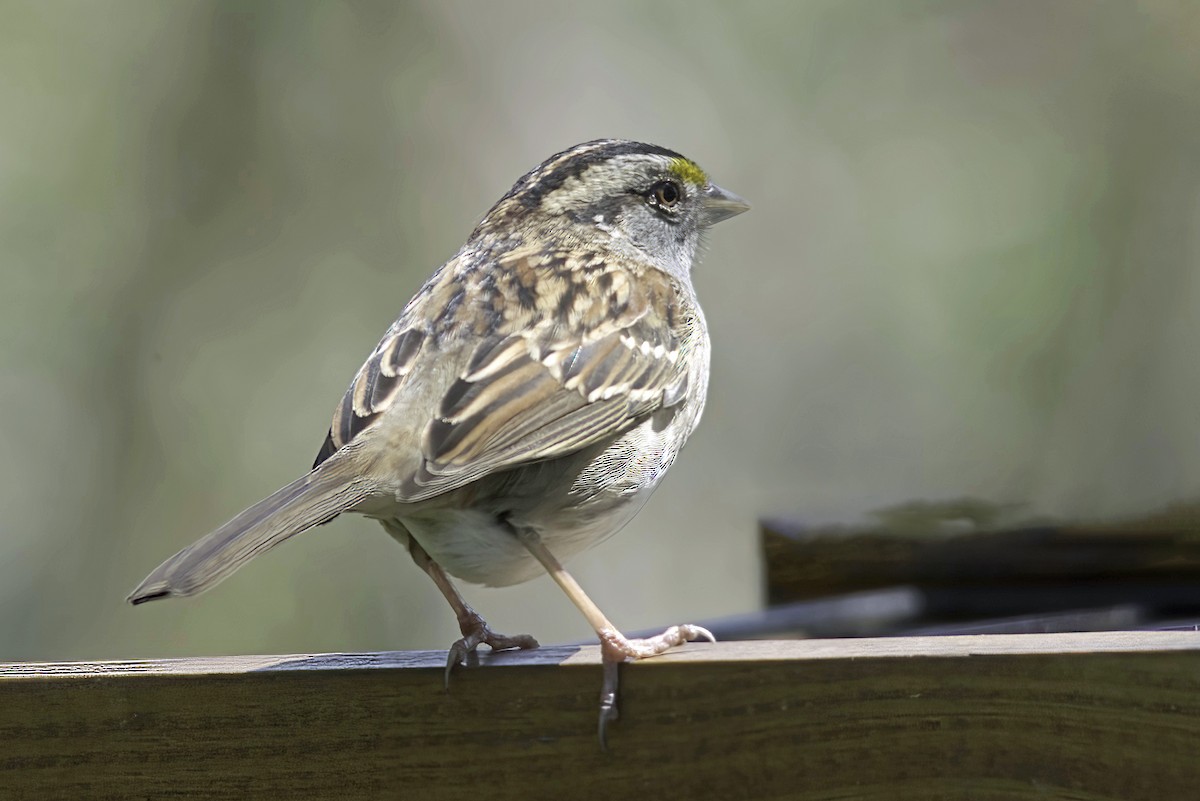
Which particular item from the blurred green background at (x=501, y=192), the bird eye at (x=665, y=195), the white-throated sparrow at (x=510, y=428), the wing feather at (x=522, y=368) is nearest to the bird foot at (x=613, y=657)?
the white-throated sparrow at (x=510, y=428)

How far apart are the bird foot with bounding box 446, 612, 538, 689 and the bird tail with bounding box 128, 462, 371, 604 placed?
288mm

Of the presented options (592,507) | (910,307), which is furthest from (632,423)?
(910,307)

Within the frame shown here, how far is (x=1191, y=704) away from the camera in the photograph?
164 centimetres

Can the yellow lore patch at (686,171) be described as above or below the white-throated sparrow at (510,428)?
above

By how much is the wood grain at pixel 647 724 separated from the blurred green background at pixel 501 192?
18.5ft

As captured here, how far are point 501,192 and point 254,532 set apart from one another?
21.1 feet

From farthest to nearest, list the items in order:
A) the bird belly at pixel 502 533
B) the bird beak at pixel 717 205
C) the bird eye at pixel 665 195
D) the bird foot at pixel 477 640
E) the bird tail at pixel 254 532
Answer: the bird beak at pixel 717 205
the bird eye at pixel 665 195
the bird belly at pixel 502 533
the bird foot at pixel 477 640
the bird tail at pixel 254 532

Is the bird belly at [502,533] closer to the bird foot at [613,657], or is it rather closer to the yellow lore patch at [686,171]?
the bird foot at [613,657]

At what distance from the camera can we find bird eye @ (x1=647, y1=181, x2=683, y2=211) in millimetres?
3404

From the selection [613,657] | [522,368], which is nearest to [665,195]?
[522,368]

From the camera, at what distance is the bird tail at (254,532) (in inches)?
71.8

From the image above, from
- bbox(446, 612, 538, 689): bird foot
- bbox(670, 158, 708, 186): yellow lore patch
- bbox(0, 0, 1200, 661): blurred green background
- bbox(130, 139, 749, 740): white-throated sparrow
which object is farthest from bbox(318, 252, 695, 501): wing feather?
bbox(0, 0, 1200, 661): blurred green background

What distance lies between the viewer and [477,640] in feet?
7.22

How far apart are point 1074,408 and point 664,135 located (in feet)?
9.93
